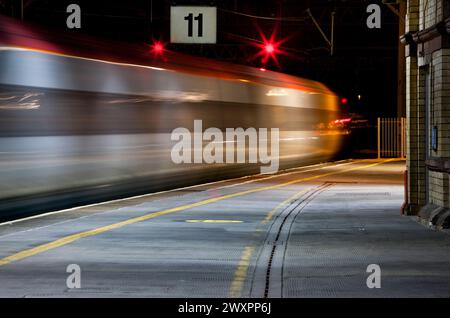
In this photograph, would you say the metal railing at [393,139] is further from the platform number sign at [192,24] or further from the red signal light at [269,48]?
the platform number sign at [192,24]

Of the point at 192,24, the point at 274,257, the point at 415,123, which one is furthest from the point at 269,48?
the point at 274,257

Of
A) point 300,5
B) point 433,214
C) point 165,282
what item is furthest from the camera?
point 300,5

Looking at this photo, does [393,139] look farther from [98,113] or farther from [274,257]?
[274,257]

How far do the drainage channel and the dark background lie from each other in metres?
23.4

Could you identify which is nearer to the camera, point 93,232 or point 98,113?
point 93,232

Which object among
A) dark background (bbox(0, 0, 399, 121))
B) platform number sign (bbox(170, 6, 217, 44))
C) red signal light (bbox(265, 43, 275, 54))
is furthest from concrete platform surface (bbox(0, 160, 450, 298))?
red signal light (bbox(265, 43, 275, 54))

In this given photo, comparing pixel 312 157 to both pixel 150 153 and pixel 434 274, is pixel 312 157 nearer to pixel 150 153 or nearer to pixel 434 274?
pixel 150 153

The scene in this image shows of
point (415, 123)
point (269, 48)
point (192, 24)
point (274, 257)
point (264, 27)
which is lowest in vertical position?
point (274, 257)

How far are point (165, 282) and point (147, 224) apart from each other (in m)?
6.14

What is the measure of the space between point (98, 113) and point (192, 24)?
12.8 m

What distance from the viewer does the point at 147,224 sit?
56.2 feet

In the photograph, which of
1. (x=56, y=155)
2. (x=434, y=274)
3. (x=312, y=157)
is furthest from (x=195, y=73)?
(x=434, y=274)

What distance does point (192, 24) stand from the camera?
1310 inches

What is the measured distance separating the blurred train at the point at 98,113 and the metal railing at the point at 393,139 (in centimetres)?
1660
